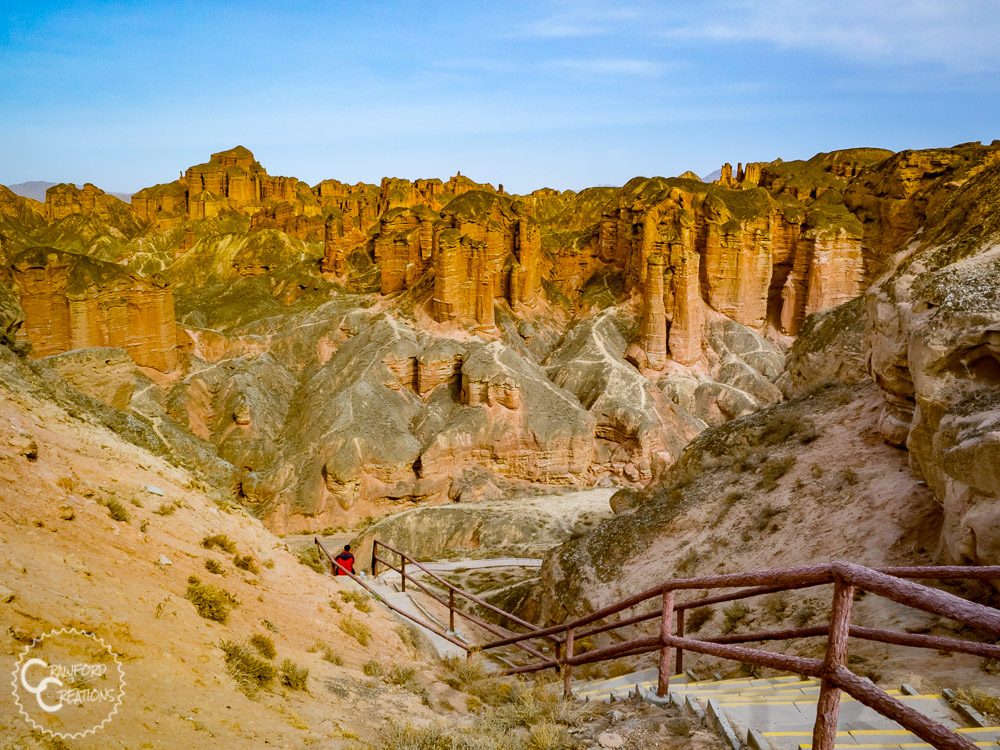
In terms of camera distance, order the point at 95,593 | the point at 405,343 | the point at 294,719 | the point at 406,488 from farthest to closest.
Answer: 1. the point at 405,343
2. the point at 406,488
3. the point at 95,593
4. the point at 294,719

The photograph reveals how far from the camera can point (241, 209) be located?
8294 centimetres

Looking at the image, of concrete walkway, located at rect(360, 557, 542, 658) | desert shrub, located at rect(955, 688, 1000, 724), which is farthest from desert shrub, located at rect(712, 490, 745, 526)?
desert shrub, located at rect(955, 688, 1000, 724)

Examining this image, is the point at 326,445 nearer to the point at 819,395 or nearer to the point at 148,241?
the point at 819,395

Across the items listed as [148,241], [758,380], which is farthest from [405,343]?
[148,241]

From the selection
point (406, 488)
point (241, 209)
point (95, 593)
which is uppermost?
point (241, 209)

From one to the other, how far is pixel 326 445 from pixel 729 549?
23.9 m

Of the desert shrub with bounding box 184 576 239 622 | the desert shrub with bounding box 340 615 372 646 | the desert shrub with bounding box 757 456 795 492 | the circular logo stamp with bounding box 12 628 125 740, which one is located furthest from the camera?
the desert shrub with bounding box 757 456 795 492

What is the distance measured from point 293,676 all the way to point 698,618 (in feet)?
17.5

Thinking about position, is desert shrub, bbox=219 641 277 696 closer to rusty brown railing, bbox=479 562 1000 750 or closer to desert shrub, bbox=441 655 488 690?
desert shrub, bbox=441 655 488 690

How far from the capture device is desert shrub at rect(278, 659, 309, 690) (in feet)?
16.8

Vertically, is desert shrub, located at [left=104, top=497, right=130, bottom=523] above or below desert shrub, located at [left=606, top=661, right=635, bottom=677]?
above

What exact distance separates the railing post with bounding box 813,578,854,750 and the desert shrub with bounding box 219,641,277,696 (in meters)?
3.86

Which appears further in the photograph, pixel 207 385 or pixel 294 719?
pixel 207 385

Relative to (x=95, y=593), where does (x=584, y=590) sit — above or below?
below
